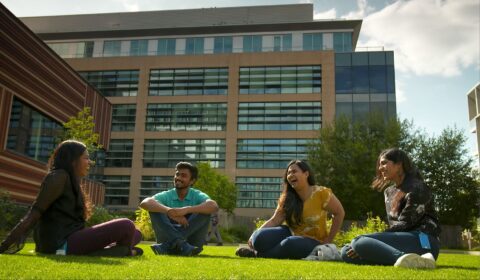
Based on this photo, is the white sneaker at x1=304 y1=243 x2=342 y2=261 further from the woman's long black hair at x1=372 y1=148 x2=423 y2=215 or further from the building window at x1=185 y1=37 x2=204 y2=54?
the building window at x1=185 y1=37 x2=204 y2=54

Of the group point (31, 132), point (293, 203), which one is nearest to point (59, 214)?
point (293, 203)

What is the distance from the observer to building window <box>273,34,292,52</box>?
42503 mm

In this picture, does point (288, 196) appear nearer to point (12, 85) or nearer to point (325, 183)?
point (12, 85)

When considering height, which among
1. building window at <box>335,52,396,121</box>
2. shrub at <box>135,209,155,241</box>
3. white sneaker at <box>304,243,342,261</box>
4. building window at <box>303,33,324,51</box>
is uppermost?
building window at <box>303,33,324,51</box>

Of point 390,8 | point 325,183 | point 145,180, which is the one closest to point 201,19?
point 145,180

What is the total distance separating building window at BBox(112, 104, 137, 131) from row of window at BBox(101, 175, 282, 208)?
16.5 ft

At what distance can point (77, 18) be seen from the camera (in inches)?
1943

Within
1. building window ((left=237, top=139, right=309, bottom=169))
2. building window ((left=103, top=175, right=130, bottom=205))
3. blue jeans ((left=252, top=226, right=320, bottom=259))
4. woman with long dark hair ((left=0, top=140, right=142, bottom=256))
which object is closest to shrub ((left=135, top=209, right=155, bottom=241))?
blue jeans ((left=252, top=226, right=320, bottom=259))

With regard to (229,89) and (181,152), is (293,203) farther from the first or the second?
(229,89)

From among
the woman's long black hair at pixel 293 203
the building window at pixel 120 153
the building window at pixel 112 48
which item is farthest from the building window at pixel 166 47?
the woman's long black hair at pixel 293 203

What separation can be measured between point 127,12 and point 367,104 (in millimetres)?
28573

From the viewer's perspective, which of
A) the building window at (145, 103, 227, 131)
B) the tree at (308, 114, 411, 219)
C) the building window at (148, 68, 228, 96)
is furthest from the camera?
the building window at (148, 68, 228, 96)

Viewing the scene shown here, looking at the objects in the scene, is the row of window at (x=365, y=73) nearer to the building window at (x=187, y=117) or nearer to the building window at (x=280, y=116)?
the building window at (x=280, y=116)

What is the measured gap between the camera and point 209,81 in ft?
141
